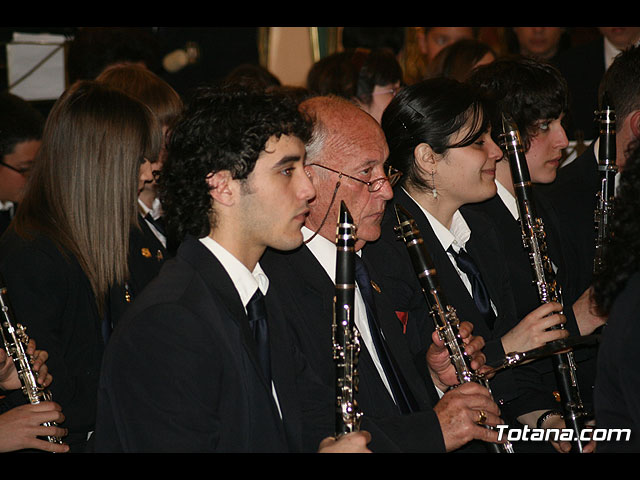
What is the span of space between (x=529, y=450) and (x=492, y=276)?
85 cm

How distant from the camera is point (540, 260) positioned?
11.2ft

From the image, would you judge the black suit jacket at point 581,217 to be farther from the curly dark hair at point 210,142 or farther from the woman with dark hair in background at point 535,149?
the curly dark hair at point 210,142

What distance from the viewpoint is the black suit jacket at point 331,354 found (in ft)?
8.75

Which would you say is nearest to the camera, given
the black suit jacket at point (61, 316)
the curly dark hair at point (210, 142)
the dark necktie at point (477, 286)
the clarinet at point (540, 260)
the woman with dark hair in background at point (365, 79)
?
the curly dark hair at point (210, 142)

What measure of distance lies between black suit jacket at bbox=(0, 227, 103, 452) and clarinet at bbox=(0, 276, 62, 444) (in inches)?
3.9

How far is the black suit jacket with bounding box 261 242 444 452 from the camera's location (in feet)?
8.75

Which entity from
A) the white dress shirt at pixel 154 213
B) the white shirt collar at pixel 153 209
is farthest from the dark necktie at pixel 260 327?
the white shirt collar at pixel 153 209

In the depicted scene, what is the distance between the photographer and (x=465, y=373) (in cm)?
292

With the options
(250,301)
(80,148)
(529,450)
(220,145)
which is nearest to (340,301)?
(250,301)

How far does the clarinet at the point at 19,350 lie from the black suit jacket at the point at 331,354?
0.94m

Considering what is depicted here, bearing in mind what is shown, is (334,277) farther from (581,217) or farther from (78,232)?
(581,217)

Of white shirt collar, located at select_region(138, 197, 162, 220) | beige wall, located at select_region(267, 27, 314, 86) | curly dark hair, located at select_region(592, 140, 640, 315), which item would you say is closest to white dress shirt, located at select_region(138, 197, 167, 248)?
white shirt collar, located at select_region(138, 197, 162, 220)

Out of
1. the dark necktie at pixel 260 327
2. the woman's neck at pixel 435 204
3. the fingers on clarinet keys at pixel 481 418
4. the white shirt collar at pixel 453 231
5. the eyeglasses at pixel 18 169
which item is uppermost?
the eyeglasses at pixel 18 169

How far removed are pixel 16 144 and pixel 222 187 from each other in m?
2.14
